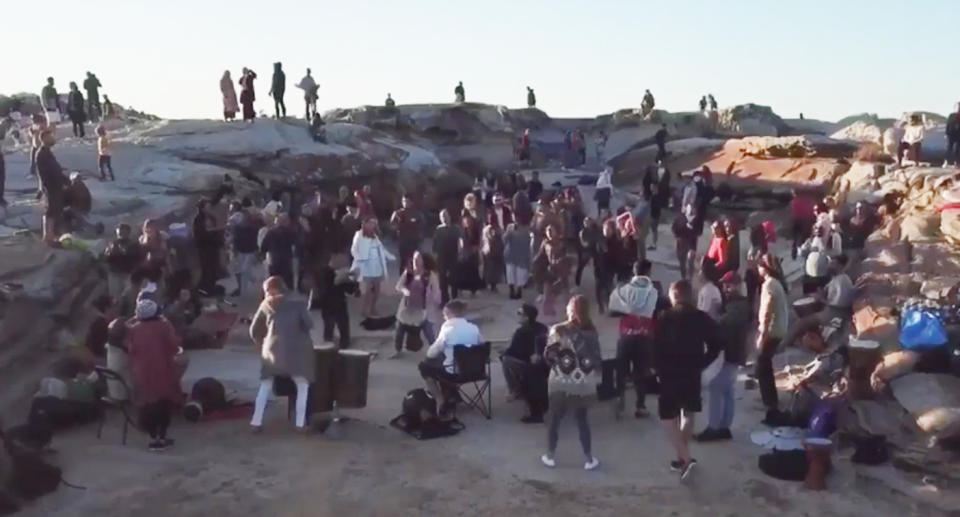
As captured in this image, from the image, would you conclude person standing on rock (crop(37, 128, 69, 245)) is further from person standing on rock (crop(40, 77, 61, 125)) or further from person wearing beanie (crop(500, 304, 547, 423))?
person standing on rock (crop(40, 77, 61, 125))

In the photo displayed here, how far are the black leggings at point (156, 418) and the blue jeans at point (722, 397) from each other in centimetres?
499

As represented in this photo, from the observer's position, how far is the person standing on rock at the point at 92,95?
27.4m

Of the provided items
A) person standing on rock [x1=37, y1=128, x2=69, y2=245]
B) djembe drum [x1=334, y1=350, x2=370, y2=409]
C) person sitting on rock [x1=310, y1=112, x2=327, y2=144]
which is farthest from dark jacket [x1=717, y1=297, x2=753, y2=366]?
person sitting on rock [x1=310, y1=112, x2=327, y2=144]

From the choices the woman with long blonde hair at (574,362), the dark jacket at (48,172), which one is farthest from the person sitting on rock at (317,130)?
the woman with long blonde hair at (574,362)

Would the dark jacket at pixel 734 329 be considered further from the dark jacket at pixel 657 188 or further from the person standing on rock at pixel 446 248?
the dark jacket at pixel 657 188

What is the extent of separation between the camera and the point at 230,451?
918cm

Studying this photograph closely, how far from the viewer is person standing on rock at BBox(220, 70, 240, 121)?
79.6ft

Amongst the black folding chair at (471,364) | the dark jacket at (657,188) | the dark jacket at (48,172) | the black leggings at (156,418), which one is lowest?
the black leggings at (156,418)

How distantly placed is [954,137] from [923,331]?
12.8 meters

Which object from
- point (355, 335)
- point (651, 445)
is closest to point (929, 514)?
point (651, 445)

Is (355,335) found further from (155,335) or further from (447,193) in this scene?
(447,193)

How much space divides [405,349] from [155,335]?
4547 mm

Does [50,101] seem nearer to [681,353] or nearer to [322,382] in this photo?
[322,382]

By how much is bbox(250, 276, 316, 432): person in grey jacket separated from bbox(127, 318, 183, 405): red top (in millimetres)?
829
